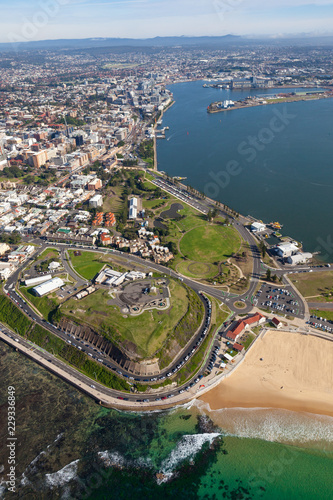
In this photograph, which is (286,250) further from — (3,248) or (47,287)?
(3,248)

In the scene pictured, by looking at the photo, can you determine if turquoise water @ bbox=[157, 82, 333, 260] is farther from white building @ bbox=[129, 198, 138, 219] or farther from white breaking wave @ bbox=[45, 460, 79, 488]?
white breaking wave @ bbox=[45, 460, 79, 488]

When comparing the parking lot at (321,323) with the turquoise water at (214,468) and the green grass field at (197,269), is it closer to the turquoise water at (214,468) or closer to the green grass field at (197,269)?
the turquoise water at (214,468)

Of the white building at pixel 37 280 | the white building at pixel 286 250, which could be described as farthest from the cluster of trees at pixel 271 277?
the white building at pixel 37 280

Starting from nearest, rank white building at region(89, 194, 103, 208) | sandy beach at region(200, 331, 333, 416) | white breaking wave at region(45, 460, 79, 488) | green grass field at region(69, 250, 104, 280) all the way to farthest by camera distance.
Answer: white breaking wave at region(45, 460, 79, 488) < sandy beach at region(200, 331, 333, 416) < green grass field at region(69, 250, 104, 280) < white building at region(89, 194, 103, 208)

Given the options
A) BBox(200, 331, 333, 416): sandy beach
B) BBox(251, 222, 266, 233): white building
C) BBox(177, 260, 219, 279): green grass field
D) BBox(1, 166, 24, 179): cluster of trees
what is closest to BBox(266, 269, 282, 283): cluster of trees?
BBox(177, 260, 219, 279): green grass field

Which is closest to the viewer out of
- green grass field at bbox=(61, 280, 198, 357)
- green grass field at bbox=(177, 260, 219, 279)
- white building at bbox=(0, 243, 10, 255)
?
green grass field at bbox=(61, 280, 198, 357)

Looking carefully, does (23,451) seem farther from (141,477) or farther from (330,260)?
(330,260)
